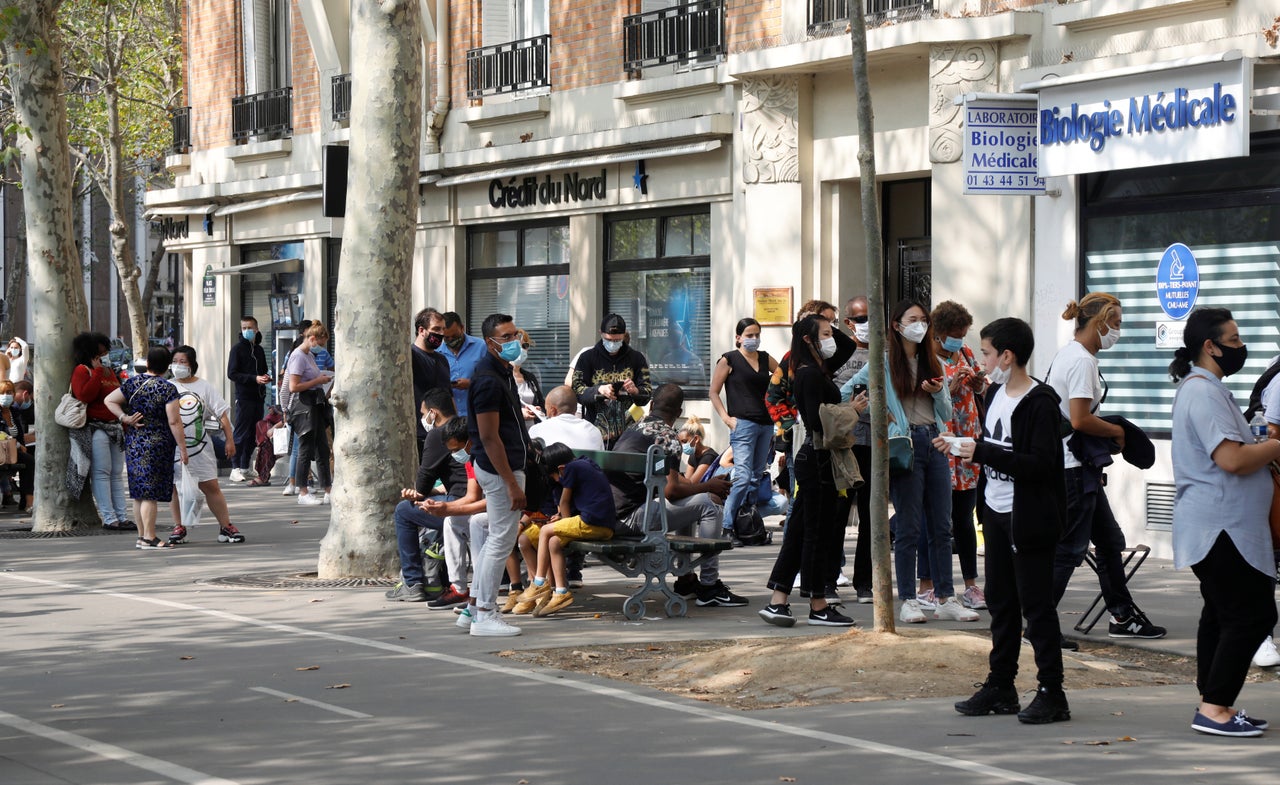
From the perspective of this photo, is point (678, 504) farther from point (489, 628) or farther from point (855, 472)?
point (489, 628)

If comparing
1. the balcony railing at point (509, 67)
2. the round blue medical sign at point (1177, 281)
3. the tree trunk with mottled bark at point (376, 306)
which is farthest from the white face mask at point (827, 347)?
the balcony railing at point (509, 67)

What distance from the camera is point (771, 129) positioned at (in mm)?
18766

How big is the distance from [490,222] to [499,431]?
1343 centimetres

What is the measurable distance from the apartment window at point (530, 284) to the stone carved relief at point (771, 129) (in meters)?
3.99

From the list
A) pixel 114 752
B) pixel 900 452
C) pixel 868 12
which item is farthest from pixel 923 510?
pixel 868 12

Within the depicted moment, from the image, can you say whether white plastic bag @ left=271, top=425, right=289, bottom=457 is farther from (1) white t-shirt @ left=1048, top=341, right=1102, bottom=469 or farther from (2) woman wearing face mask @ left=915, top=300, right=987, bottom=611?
(1) white t-shirt @ left=1048, top=341, right=1102, bottom=469

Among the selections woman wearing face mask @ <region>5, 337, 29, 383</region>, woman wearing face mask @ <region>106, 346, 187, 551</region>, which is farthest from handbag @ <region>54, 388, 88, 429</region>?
woman wearing face mask @ <region>5, 337, 29, 383</region>

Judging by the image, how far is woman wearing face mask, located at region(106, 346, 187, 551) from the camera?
15.6m

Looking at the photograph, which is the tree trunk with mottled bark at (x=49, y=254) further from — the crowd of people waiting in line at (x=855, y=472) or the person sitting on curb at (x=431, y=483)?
the person sitting on curb at (x=431, y=483)

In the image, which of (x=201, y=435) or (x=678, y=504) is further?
(x=201, y=435)

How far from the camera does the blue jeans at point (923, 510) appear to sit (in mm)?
10898

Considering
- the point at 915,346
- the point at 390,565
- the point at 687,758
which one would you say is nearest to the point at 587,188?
the point at 390,565

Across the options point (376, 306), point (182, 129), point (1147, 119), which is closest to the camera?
point (376, 306)

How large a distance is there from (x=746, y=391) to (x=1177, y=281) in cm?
370
